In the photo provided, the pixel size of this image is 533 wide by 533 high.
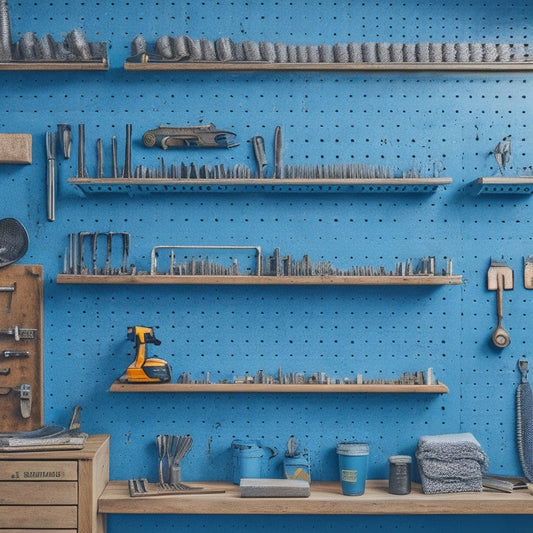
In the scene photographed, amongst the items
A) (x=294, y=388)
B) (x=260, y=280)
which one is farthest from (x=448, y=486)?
(x=260, y=280)

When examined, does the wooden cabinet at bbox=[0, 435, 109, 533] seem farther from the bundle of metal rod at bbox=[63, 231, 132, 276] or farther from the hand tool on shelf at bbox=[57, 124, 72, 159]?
the hand tool on shelf at bbox=[57, 124, 72, 159]

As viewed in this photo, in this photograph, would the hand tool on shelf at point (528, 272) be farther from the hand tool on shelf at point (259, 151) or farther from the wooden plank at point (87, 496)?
the wooden plank at point (87, 496)

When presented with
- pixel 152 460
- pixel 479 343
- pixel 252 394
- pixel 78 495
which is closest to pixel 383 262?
pixel 479 343

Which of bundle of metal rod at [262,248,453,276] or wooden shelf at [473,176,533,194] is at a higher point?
wooden shelf at [473,176,533,194]

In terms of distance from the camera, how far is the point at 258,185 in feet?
10.7

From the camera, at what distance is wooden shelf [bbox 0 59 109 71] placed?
325 centimetres

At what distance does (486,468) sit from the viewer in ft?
10.4

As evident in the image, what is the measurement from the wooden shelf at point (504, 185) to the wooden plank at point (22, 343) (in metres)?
2.18

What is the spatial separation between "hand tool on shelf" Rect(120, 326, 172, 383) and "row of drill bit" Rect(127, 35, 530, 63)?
51.5 inches

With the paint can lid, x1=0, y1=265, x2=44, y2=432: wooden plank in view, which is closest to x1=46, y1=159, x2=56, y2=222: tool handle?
x1=0, y1=265, x2=44, y2=432: wooden plank

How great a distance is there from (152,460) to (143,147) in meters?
1.55

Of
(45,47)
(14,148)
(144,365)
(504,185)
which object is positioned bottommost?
(144,365)

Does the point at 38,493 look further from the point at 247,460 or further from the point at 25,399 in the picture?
the point at 247,460

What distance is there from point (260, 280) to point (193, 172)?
0.63 meters
